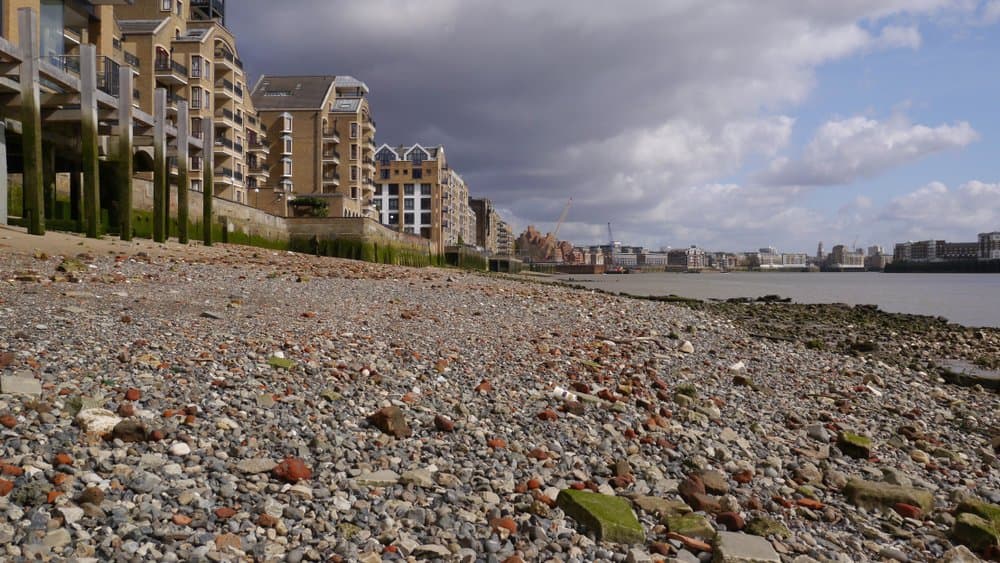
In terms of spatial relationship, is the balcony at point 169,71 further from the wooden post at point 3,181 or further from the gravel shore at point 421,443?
the gravel shore at point 421,443

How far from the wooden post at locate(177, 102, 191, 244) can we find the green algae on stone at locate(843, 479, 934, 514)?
87.4 feet

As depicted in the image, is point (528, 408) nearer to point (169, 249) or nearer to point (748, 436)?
point (748, 436)

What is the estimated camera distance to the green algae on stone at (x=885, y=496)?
542 centimetres

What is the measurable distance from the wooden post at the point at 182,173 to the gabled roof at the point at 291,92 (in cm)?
5340

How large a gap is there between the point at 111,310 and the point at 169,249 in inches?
573

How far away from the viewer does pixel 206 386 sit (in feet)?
20.0

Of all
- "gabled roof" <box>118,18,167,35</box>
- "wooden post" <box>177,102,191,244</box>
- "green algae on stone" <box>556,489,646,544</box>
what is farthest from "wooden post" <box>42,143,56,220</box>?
"gabled roof" <box>118,18,167,35</box>

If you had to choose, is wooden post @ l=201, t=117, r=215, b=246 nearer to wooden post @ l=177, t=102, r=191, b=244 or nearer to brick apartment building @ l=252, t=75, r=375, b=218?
wooden post @ l=177, t=102, r=191, b=244

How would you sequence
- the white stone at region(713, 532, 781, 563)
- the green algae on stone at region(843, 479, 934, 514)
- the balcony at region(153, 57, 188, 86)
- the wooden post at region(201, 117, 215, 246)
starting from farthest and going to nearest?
the balcony at region(153, 57, 188, 86)
the wooden post at region(201, 117, 215, 246)
the green algae on stone at region(843, 479, 934, 514)
the white stone at region(713, 532, 781, 563)

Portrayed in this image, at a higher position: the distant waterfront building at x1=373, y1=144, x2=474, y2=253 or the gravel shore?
the distant waterfront building at x1=373, y1=144, x2=474, y2=253

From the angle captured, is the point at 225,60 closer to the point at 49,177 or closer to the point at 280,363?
the point at 49,177

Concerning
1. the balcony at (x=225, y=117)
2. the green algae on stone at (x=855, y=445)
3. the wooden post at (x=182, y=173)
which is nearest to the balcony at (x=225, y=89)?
the balcony at (x=225, y=117)

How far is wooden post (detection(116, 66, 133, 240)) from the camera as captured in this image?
885 inches

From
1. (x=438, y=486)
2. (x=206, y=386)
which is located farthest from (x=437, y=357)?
(x=438, y=486)
